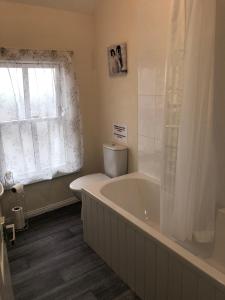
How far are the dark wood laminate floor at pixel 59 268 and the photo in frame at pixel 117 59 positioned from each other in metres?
1.72

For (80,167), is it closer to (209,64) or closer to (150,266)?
(150,266)

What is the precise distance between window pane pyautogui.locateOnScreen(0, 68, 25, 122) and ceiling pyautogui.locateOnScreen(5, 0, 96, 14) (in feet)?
2.24

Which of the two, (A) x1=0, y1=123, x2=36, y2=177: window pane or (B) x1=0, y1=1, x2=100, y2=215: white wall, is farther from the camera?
(A) x1=0, y1=123, x2=36, y2=177: window pane

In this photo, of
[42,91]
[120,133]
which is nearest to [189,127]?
[120,133]

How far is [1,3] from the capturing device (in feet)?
7.47

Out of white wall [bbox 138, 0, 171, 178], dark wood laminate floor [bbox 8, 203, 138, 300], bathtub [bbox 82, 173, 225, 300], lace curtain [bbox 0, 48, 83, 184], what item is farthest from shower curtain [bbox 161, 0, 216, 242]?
lace curtain [bbox 0, 48, 83, 184]

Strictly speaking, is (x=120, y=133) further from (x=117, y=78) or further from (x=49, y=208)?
(x=49, y=208)

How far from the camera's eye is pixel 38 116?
265 centimetres

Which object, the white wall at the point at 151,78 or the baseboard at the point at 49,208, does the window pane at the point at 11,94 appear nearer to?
the baseboard at the point at 49,208

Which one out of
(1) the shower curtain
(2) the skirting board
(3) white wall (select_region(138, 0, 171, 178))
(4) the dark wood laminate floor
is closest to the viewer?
(1) the shower curtain

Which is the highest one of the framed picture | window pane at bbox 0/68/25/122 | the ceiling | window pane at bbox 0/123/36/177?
the ceiling

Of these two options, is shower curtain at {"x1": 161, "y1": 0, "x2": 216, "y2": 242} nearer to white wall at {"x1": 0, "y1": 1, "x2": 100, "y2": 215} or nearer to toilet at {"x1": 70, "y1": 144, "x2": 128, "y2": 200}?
toilet at {"x1": 70, "y1": 144, "x2": 128, "y2": 200}

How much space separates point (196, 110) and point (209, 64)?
279mm

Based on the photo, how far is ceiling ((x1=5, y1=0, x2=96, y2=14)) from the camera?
2440 millimetres
